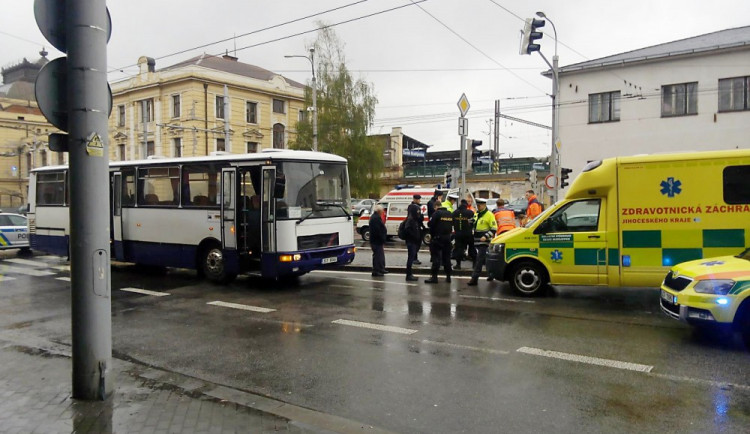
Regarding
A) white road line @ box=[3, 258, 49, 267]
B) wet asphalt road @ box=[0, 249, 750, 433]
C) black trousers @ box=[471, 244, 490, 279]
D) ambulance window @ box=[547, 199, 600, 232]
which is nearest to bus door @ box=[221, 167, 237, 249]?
wet asphalt road @ box=[0, 249, 750, 433]

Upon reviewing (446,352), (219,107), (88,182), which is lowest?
(446,352)

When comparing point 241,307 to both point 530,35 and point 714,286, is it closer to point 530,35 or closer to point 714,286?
point 714,286

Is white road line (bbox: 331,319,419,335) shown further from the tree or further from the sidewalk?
the tree

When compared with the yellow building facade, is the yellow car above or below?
below

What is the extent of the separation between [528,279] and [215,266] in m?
6.74

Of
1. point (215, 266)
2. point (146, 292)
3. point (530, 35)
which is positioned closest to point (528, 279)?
point (215, 266)

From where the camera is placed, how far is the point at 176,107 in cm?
4825

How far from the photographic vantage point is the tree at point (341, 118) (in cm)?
4172

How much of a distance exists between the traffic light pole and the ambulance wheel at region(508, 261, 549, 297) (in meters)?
7.53

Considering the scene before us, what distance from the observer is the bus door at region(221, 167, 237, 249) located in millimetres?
11945

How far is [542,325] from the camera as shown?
8148 mm

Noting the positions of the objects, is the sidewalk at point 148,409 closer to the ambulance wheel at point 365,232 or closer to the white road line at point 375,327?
the white road line at point 375,327

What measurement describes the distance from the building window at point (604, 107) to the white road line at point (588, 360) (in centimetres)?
2777

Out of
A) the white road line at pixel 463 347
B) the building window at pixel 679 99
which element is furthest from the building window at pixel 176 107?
the white road line at pixel 463 347
